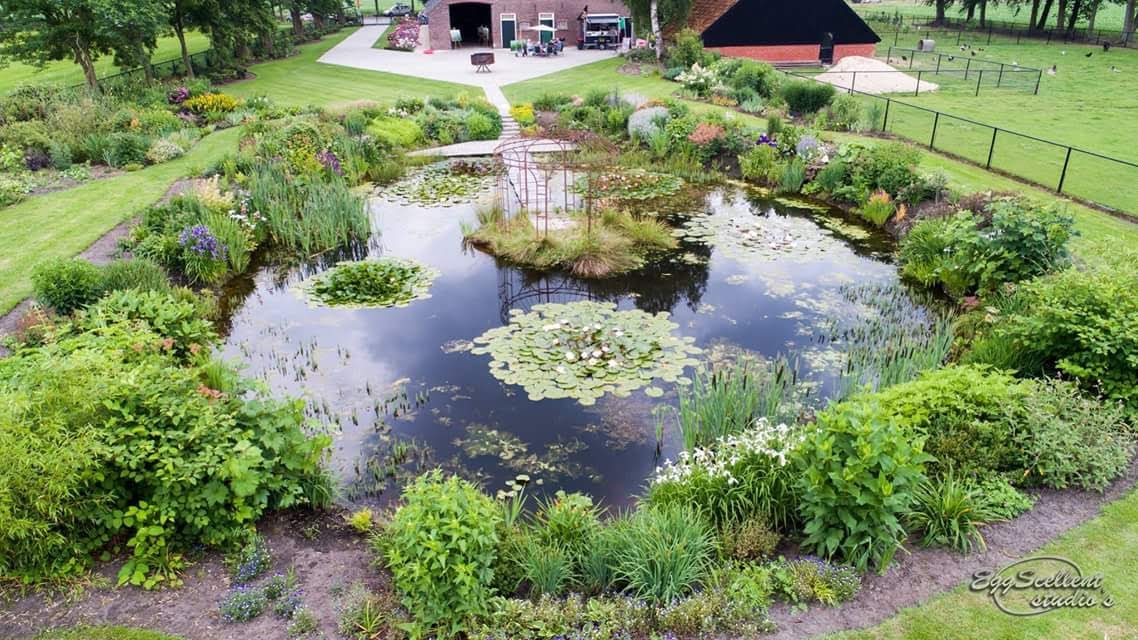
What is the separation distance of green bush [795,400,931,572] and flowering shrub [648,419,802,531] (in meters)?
0.38

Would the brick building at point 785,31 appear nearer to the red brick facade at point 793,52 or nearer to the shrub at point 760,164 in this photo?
the red brick facade at point 793,52

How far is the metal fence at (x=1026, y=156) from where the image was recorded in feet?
43.0

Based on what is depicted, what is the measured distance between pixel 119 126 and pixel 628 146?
1270cm

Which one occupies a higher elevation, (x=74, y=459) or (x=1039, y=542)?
(x=74, y=459)

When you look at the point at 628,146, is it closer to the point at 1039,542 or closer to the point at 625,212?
the point at 625,212

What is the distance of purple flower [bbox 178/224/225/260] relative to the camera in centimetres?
1039

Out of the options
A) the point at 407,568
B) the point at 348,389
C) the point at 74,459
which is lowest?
the point at 348,389

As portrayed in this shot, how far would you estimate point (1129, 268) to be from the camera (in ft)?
24.0

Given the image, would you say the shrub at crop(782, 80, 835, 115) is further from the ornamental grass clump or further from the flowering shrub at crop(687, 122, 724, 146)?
the ornamental grass clump

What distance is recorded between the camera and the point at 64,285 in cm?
831

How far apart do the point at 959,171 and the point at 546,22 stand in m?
28.0

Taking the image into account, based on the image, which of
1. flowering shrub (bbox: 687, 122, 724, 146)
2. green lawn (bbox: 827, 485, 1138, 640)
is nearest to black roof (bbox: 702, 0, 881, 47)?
flowering shrub (bbox: 687, 122, 724, 146)

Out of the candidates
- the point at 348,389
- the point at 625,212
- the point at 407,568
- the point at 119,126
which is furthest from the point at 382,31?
the point at 407,568

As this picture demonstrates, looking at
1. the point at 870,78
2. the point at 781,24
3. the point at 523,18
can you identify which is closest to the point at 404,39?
the point at 523,18
